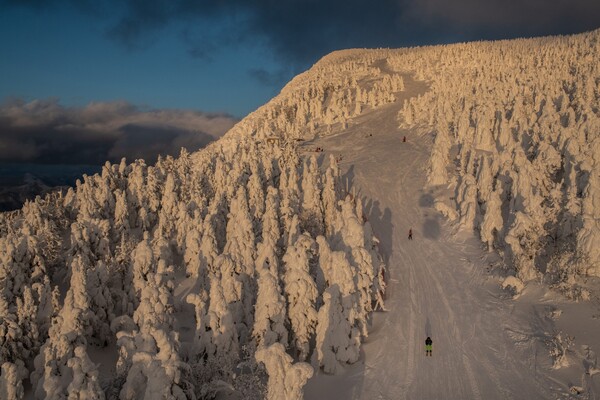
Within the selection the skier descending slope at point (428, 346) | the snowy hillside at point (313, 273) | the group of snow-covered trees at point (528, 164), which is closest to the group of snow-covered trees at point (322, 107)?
the group of snow-covered trees at point (528, 164)

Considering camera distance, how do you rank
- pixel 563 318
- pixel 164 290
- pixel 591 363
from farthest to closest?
pixel 164 290
pixel 563 318
pixel 591 363

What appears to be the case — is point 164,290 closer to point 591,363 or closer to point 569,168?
point 591,363

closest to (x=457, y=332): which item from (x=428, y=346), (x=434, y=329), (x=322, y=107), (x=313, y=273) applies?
(x=434, y=329)

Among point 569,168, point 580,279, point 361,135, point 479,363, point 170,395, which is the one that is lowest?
point 479,363

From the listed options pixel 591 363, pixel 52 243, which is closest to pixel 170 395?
pixel 591 363

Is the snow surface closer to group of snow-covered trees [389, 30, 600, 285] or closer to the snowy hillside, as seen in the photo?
the snowy hillside

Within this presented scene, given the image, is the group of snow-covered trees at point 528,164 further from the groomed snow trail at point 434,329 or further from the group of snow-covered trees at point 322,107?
the group of snow-covered trees at point 322,107

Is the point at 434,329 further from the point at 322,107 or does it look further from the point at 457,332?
the point at 322,107
